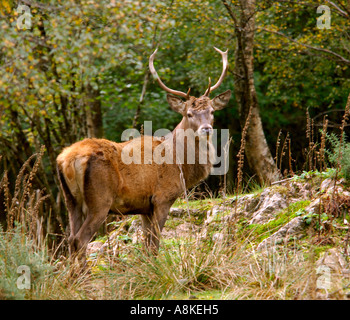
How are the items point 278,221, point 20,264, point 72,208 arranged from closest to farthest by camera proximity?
1. point 20,264
2. point 72,208
3. point 278,221

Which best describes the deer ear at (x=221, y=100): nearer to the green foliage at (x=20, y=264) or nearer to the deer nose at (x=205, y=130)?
the deer nose at (x=205, y=130)

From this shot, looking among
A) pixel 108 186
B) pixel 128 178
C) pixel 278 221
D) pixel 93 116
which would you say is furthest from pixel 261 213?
pixel 93 116

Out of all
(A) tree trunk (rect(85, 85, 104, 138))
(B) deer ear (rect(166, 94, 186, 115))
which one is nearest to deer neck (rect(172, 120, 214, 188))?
(B) deer ear (rect(166, 94, 186, 115))

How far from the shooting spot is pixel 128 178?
609cm

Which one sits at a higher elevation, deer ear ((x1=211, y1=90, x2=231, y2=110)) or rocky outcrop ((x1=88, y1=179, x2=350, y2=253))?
deer ear ((x1=211, y1=90, x2=231, y2=110))

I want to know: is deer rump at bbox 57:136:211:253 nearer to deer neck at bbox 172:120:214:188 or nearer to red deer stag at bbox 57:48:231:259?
red deer stag at bbox 57:48:231:259

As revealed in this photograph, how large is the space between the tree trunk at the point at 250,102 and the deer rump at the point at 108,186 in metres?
3.55

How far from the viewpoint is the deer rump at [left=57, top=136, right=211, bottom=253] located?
569 cm

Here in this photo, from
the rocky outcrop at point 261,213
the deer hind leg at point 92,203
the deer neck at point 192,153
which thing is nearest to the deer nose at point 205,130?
the deer neck at point 192,153

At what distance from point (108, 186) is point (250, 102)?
492 cm

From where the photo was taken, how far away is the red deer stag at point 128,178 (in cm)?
570

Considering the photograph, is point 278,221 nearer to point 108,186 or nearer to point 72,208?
point 108,186

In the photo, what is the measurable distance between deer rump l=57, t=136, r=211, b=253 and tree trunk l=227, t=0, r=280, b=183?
11.6 ft
